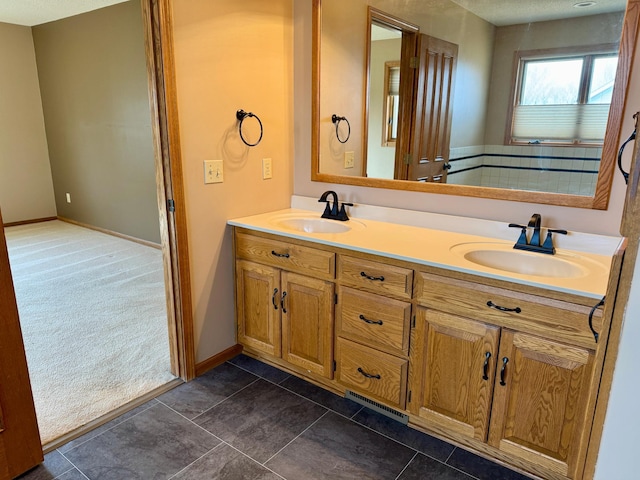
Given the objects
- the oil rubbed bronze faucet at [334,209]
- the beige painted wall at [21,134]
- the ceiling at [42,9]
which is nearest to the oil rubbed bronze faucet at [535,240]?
the oil rubbed bronze faucet at [334,209]

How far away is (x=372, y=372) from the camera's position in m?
2.02

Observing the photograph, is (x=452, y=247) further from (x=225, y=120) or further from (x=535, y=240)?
(x=225, y=120)

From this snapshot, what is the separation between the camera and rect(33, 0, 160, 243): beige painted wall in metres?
4.31

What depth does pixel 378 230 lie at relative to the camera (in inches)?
87.3

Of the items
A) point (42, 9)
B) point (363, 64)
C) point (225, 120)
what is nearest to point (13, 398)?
point (225, 120)

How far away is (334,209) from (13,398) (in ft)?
5.55

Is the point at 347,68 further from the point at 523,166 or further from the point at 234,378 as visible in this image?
the point at 234,378

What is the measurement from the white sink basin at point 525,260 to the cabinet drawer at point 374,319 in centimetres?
37

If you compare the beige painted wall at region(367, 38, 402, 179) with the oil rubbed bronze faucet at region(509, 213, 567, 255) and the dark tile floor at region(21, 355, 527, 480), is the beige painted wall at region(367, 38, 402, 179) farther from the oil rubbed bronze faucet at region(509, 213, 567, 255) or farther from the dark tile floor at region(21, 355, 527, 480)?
the dark tile floor at region(21, 355, 527, 480)

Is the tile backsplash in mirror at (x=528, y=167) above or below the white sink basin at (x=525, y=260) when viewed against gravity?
above

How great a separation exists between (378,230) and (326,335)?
590 millimetres

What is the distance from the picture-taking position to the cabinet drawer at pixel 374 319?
1883 mm

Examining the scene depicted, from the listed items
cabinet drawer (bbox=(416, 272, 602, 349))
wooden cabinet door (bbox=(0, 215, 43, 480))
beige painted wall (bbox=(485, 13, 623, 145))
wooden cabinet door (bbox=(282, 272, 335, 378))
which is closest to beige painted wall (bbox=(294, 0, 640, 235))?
beige painted wall (bbox=(485, 13, 623, 145))

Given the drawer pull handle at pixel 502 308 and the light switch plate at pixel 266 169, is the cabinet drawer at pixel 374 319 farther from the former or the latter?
the light switch plate at pixel 266 169
